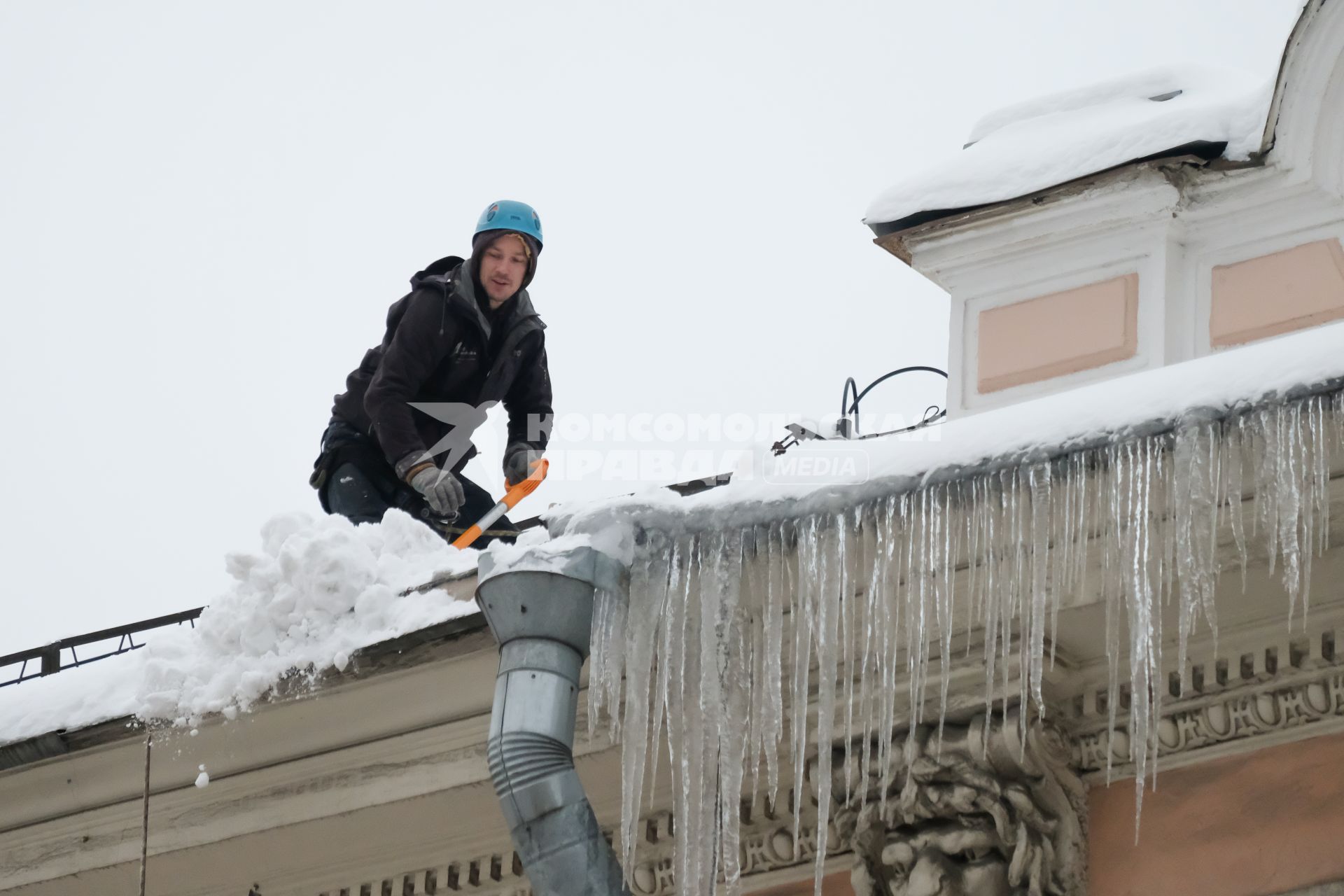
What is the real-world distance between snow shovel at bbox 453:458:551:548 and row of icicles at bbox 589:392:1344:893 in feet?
3.26

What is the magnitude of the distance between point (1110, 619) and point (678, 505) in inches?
42.7

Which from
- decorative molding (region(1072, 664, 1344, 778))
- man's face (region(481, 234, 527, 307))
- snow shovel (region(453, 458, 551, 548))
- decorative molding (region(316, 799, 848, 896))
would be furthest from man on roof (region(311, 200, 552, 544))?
decorative molding (region(1072, 664, 1344, 778))

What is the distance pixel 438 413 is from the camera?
7.42 meters

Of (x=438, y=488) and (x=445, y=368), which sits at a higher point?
(x=445, y=368)

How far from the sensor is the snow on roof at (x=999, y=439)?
16.4 ft

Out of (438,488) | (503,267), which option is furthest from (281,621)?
(503,267)

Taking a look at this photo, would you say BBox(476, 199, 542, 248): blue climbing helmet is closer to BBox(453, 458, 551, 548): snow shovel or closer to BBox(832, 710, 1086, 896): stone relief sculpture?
BBox(453, 458, 551, 548): snow shovel

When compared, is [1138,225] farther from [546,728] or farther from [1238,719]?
[546,728]

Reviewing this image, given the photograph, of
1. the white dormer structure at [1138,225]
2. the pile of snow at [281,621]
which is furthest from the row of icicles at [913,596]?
the white dormer structure at [1138,225]

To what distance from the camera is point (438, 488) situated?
23.0 ft

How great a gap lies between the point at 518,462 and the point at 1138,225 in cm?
216

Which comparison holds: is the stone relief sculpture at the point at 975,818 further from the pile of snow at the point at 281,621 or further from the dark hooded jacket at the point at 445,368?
the dark hooded jacket at the point at 445,368

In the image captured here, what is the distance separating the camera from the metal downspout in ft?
18.2

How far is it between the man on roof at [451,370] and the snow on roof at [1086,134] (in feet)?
3.88
